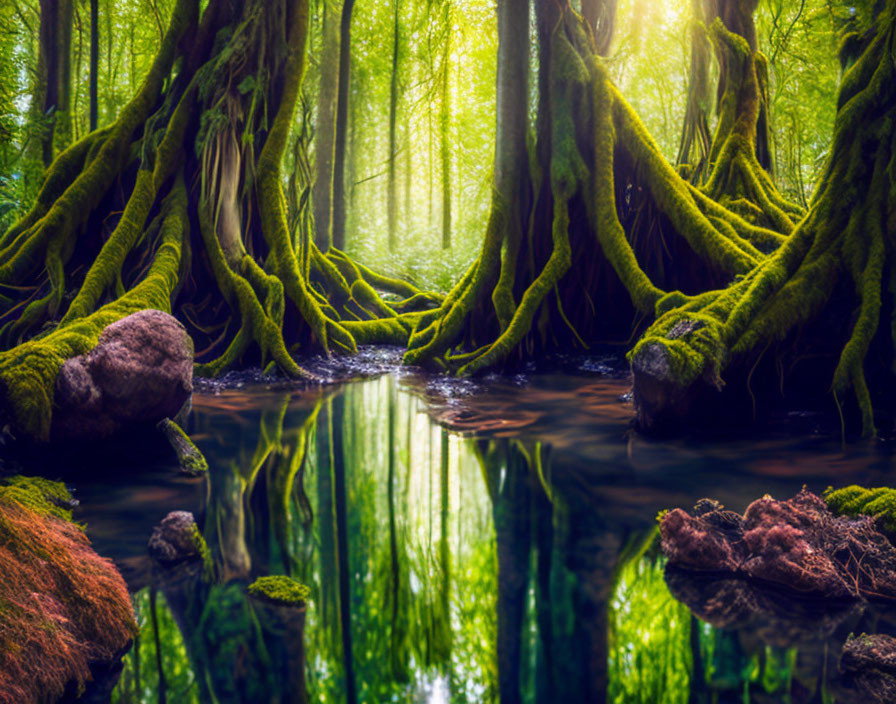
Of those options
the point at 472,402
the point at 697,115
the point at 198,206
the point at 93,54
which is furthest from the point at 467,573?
the point at 93,54

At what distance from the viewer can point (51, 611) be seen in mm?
2627

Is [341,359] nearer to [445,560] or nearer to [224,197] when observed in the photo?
[224,197]

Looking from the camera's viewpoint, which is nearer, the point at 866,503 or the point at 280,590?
the point at 280,590

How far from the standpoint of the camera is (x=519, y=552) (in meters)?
3.78

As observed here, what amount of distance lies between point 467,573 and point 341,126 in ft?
47.7

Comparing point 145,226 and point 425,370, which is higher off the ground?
point 145,226

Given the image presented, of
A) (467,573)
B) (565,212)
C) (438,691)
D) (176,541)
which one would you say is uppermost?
(565,212)

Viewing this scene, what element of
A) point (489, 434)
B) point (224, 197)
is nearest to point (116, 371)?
point (489, 434)

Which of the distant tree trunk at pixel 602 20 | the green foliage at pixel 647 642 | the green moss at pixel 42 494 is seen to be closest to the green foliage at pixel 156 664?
the green moss at pixel 42 494

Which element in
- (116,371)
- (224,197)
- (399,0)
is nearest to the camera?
(116,371)

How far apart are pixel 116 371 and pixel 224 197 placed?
4.76 m

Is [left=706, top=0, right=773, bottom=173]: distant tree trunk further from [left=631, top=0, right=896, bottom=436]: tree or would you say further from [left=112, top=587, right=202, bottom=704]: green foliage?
[left=112, top=587, right=202, bottom=704]: green foliage

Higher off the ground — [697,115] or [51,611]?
[697,115]

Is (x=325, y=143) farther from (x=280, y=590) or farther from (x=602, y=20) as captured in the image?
(x=280, y=590)
